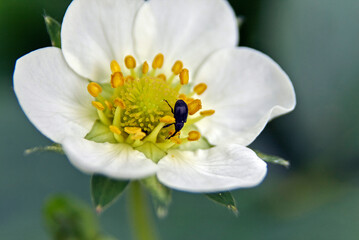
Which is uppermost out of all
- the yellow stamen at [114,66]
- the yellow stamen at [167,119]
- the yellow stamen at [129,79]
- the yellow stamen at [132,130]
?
the yellow stamen at [114,66]

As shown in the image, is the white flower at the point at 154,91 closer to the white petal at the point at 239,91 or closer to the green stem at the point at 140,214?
the white petal at the point at 239,91

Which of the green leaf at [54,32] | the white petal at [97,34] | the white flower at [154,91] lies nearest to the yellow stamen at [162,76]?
the white flower at [154,91]

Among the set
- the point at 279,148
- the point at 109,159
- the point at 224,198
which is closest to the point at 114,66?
the point at 109,159

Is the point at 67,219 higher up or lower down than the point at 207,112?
lower down

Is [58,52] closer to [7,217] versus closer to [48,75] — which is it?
[48,75]

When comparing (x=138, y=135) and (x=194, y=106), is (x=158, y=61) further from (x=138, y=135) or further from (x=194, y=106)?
(x=138, y=135)

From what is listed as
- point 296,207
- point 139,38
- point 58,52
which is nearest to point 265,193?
point 296,207
